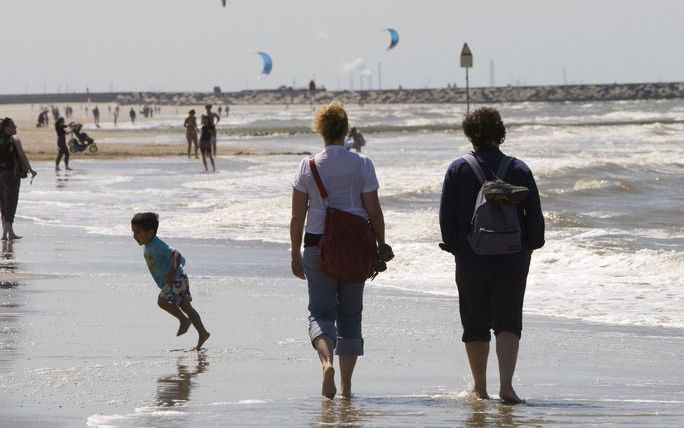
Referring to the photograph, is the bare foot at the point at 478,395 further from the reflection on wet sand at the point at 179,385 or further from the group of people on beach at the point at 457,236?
the reflection on wet sand at the point at 179,385

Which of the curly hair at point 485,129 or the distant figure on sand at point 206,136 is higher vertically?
the curly hair at point 485,129

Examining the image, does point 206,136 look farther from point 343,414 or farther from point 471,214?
point 343,414

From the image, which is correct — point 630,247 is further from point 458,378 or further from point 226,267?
point 458,378

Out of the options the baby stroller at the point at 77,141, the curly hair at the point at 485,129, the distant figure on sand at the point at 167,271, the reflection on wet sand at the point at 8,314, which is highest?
the curly hair at the point at 485,129

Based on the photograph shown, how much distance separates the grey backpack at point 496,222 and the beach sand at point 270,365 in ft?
2.50

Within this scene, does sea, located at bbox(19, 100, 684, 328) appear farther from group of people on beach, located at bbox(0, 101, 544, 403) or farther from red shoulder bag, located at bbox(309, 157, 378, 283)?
red shoulder bag, located at bbox(309, 157, 378, 283)

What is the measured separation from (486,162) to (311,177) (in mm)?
852

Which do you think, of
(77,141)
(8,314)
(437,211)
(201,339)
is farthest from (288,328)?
(77,141)

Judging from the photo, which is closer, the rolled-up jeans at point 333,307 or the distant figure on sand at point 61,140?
the rolled-up jeans at point 333,307

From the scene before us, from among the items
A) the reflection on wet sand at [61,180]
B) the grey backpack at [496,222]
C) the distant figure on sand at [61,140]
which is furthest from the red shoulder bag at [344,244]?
the distant figure on sand at [61,140]

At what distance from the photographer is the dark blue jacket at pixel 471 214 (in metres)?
7.16

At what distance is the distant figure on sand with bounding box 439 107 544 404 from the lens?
23.3 feet

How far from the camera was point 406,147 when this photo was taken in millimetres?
51500

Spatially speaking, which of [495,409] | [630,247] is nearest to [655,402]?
[495,409]
